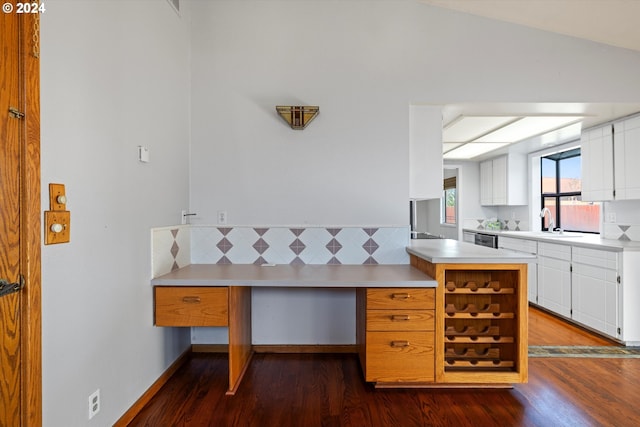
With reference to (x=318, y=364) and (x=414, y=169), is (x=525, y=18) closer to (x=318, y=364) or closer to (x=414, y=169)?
(x=414, y=169)

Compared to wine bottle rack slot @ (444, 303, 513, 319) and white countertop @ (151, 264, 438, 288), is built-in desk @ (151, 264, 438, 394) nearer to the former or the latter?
white countertop @ (151, 264, 438, 288)

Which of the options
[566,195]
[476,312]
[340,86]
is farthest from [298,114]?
[566,195]

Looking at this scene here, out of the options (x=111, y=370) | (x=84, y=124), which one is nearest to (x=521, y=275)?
(x=111, y=370)

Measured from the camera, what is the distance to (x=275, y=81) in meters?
2.79

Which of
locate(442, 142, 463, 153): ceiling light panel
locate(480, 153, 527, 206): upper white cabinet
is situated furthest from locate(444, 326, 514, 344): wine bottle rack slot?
locate(480, 153, 527, 206): upper white cabinet

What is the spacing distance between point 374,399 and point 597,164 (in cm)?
342

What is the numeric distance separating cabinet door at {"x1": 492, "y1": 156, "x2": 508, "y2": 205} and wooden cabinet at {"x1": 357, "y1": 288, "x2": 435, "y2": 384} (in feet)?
12.4

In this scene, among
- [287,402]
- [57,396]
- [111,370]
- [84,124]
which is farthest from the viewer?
[287,402]

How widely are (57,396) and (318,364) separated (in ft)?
5.61

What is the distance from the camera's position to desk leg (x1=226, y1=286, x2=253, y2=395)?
2.16 meters

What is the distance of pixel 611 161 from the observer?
3344 millimetres

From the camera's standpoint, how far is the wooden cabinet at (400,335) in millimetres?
2148

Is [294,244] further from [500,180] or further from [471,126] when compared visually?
[500,180]

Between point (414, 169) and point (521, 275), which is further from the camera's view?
point (414, 169)
